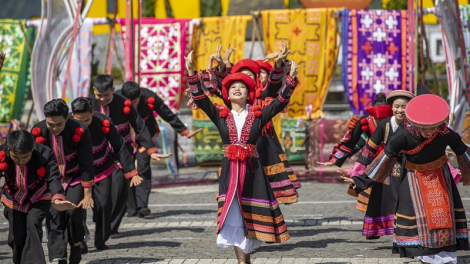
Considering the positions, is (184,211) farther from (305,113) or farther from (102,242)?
(305,113)

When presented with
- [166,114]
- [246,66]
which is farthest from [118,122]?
[246,66]

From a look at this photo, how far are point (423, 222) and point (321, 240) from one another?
186cm

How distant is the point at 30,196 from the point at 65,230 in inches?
26.2

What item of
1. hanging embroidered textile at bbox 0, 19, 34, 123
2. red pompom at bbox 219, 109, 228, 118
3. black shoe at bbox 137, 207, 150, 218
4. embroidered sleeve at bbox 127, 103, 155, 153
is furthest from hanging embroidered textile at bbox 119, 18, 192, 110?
red pompom at bbox 219, 109, 228, 118

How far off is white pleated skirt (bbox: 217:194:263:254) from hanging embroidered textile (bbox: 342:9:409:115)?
313 inches

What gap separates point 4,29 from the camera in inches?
587

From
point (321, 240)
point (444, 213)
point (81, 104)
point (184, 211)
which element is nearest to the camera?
point (444, 213)

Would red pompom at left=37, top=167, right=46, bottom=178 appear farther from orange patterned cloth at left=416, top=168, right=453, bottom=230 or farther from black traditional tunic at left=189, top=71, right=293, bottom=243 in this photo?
orange patterned cloth at left=416, top=168, right=453, bottom=230

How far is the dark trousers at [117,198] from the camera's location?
9.00m

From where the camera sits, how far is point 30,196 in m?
6.82

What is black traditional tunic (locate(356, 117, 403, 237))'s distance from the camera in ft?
25.4

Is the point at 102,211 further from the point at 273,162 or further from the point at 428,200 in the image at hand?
the point at 428,200

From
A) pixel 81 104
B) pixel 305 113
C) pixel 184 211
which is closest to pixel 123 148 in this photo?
pixel 81 104

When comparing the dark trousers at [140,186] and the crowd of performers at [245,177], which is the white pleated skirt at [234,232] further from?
the dark trousers at [140,186]
